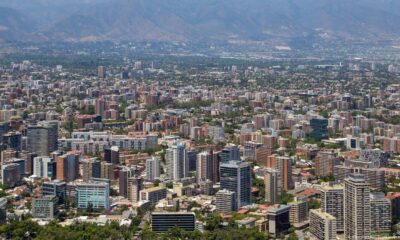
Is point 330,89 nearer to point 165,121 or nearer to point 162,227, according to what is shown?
point 165,121

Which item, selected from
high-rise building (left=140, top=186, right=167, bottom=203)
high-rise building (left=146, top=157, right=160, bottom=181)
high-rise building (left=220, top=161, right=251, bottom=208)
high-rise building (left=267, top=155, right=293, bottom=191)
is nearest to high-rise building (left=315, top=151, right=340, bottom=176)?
high-rise building (left=267, top=155, right=293, bottom=191)

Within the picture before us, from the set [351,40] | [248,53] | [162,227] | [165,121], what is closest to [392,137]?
[165,121]

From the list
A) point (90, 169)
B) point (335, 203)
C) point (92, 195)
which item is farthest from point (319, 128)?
point (335, 203)

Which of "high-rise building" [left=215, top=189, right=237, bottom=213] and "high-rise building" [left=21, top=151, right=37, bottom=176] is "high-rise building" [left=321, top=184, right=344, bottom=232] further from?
"high-rise building" [left=21, top=151, right=37, bottom=176]

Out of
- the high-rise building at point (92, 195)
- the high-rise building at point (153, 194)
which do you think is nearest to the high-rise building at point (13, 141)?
the high-rise building at point (92, 195)

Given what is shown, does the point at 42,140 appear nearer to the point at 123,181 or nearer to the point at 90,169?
the point at 90,169

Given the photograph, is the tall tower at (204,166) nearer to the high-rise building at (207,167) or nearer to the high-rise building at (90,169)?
the high-rise building at (207,167)
